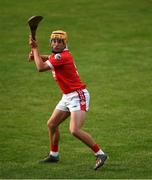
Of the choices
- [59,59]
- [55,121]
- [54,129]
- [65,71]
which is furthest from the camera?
[54,129]

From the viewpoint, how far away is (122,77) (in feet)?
68.5

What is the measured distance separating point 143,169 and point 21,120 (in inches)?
192

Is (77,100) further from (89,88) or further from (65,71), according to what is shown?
(89,88)

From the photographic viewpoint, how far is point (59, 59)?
497 inches

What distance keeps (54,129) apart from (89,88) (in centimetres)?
682

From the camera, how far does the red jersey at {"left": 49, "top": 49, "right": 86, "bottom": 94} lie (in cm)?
1262

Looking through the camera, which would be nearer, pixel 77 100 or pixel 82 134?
pixel 82 134

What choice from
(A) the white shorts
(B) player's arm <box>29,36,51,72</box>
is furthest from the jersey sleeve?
(A) the white shorts

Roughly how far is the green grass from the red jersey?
1359 mm

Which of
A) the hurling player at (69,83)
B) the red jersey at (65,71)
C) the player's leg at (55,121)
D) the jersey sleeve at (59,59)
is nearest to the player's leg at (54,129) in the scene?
the player's leg at (55,121)

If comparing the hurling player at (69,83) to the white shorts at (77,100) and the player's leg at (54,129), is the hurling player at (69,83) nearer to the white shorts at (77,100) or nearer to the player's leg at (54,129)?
the white shorts at (77,100)

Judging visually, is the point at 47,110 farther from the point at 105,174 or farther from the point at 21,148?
the point at 105,174

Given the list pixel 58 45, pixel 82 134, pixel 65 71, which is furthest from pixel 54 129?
pixel 58 45

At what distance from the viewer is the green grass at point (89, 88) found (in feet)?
42.7
